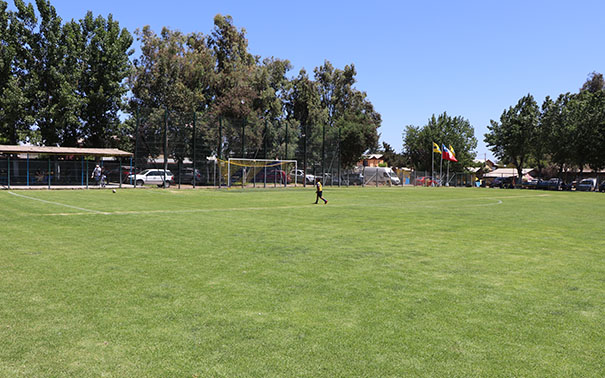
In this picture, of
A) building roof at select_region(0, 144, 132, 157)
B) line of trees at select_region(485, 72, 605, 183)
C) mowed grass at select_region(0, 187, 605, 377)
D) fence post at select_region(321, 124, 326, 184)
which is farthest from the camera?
line of trees at select_region(485, 72, 605, 183)

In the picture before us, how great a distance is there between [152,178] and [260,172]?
32.5 feet

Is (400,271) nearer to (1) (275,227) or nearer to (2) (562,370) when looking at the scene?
(2) (562,370)

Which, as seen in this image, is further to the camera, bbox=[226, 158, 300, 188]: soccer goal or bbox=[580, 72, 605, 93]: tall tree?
bbox=[580, 72, 605, 93]: tall tree

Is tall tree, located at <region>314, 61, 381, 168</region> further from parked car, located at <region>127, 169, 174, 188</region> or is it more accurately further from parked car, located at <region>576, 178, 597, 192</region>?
parked car, located at <region>127, 169, 174, 188</region>

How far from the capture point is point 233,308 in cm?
552

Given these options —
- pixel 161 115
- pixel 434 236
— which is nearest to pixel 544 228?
pixel 434 236

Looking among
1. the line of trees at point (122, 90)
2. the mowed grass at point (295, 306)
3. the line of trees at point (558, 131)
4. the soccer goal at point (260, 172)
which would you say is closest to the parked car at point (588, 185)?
the line of trees at point (558, 131)

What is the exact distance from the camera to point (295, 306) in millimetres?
5637

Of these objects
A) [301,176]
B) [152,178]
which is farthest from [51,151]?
[301,176]

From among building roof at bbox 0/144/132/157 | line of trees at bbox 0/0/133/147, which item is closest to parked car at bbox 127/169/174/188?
building roof at bbox 0/144/132/157

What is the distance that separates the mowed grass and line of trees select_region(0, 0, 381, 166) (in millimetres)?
31278

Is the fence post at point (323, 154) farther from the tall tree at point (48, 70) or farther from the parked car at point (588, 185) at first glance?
the parked car at point (588, 185)

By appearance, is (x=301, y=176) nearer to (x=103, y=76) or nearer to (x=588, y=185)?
(x=103, y=76)

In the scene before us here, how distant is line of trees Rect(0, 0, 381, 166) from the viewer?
141 feet
